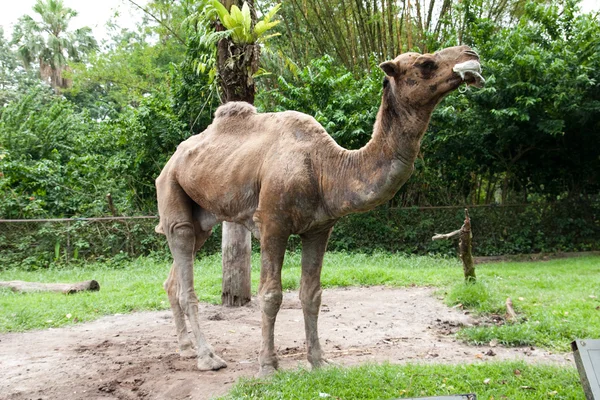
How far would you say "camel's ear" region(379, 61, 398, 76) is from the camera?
343cm

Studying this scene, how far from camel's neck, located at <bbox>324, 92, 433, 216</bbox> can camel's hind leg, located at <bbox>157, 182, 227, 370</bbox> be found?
168 centimetres

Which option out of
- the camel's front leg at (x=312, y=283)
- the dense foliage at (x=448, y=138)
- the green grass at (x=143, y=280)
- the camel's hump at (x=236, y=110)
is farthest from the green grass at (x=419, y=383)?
the dense foliage at (x=448, y=138)

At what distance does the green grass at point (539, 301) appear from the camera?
17.5ft

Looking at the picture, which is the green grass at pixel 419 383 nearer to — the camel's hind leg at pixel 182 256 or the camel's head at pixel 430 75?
the camel's hind leg at pixel 182 256

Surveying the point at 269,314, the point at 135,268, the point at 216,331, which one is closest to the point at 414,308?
the point at 216,331

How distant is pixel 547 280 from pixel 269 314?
6321mm

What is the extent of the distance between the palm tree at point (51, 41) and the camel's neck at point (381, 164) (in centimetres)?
2859

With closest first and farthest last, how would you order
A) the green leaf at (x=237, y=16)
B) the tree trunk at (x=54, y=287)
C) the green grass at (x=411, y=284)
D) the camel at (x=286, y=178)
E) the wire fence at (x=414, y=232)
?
1. the camel at (x=286, y=178)
2. the green grass at (x=411, y=284)
3. the green leaf at (x=237, y=16)
4. the tree trunk at (x=54, y=287)
5. the wire fence at (x=414, y=232)

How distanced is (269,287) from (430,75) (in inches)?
79.5

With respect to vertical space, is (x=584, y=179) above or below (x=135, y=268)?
above

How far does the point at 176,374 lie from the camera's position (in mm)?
4555

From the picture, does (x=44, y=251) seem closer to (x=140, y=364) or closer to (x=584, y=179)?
(x=140, y=364)

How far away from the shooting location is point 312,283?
441cm

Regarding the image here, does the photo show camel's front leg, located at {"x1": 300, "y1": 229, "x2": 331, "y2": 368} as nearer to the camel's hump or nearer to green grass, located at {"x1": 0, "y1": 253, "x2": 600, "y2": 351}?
the camel's hump
